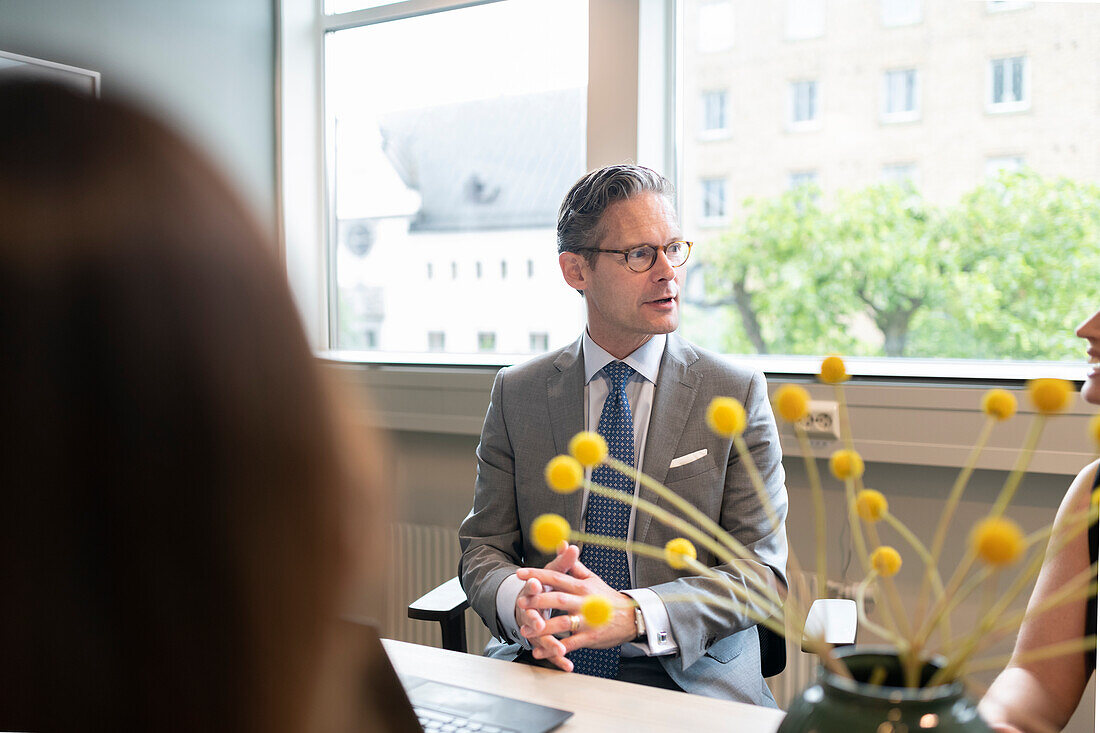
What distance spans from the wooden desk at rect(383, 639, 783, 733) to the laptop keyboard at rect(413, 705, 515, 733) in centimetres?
9

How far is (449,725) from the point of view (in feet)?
3.71

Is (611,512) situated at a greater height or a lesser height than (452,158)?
lesser

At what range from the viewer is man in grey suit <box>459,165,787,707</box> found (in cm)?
162

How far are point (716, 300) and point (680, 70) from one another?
76cm

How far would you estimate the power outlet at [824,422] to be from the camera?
233cm

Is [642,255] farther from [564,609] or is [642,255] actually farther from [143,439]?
[143,439]

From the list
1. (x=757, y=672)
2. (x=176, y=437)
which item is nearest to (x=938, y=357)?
(x=757, y=672)

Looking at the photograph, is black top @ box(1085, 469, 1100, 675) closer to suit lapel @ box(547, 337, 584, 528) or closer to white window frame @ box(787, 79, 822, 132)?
suit lapel @ box(547, 337, 584, 528)

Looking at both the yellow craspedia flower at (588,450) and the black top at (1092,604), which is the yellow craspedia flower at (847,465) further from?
the black top at (1092,604)

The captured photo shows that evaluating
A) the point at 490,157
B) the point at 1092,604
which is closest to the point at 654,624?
the point at 1092,604

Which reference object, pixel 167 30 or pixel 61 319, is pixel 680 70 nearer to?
pixel 167 30

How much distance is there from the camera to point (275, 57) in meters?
3.44

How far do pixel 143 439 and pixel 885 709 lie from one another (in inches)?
21.2

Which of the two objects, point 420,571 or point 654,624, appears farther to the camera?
point 420,571
